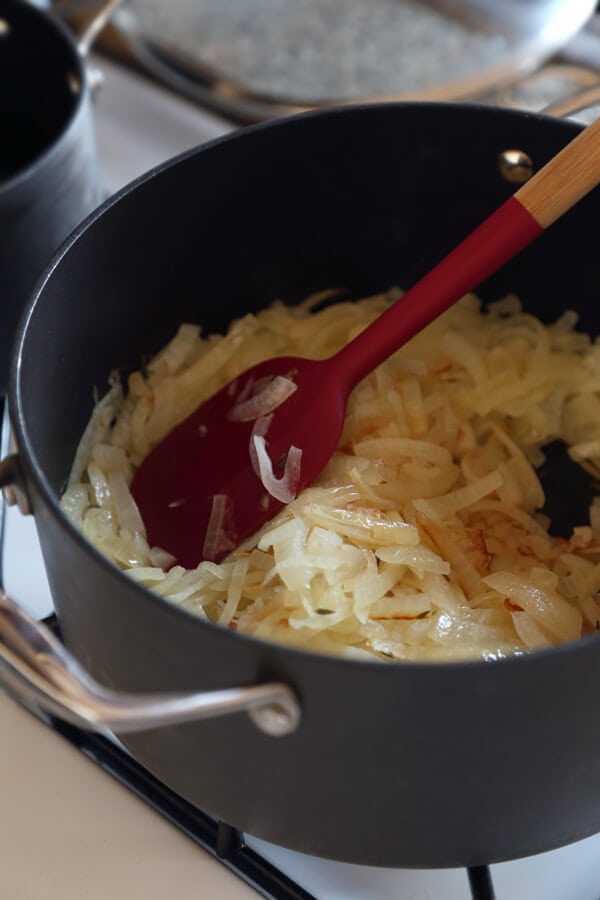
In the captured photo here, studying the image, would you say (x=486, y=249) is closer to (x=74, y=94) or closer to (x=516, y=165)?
(x=516, y=165)

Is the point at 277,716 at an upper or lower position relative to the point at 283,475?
lower

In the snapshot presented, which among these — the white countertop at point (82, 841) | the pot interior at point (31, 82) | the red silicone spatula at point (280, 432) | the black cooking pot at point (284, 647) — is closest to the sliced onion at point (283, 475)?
the red silicone spatula at point (280, 432)

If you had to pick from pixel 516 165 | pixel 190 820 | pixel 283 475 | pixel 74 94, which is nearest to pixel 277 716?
pixel 190 820

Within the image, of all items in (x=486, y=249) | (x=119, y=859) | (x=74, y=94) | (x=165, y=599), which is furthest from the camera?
(x=74, y=94)

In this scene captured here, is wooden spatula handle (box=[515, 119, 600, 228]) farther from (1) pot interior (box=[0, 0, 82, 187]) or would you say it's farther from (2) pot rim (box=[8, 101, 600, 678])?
(1) pot interior (box=[0, 0, 82, 187])

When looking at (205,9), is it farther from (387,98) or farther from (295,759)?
(295,759)

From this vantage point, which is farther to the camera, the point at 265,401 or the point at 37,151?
the point at 37,151

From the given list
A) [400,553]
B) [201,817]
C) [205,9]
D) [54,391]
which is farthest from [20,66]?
[201,817]
